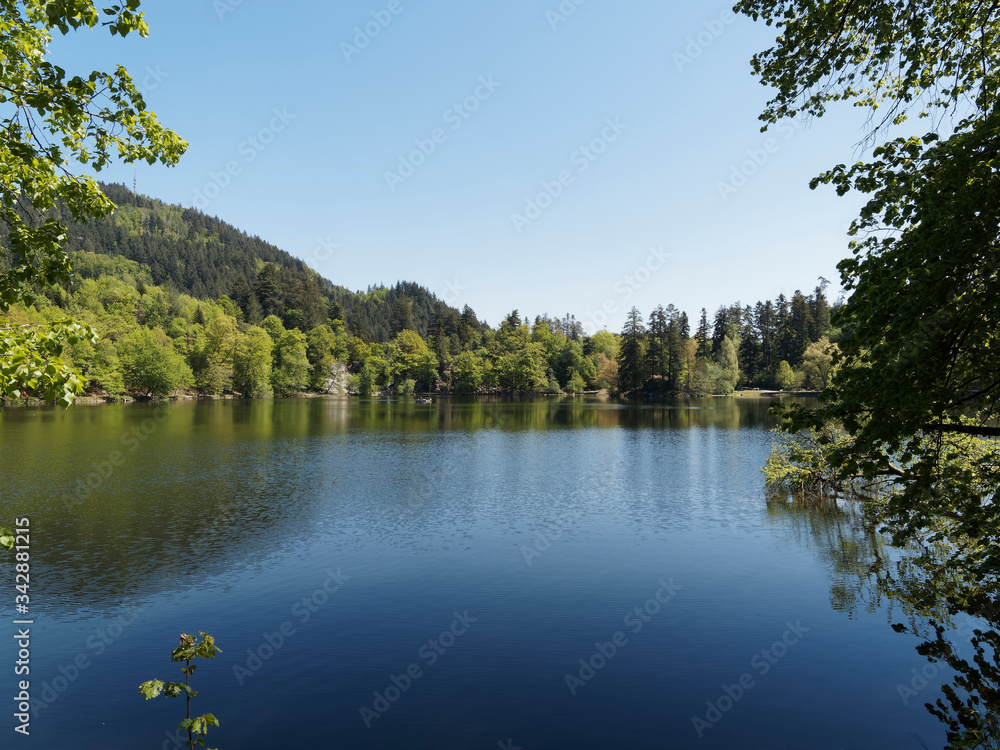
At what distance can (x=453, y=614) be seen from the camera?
13078 mm

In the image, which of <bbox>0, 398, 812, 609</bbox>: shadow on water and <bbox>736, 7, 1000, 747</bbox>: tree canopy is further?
<bbox>0, 398, 812, 609</bbox>: shadow on water

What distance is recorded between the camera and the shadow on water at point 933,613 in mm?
9109

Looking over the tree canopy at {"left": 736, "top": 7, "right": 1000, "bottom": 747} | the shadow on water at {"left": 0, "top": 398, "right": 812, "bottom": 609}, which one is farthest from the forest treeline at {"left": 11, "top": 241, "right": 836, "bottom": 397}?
the tree canopy at {"left": 736, "top": 7, "right": 1000, "bottom": 747}

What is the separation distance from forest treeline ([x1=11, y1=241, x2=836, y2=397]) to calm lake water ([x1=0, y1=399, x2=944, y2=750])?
235 feet

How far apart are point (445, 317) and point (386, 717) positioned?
472 feet

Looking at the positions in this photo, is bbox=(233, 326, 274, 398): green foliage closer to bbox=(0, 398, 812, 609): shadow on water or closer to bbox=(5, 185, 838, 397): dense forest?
bbox=(5, 185, 838, 397): dense forest

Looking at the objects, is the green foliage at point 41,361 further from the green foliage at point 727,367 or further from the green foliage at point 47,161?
the green foliage at point 727,367

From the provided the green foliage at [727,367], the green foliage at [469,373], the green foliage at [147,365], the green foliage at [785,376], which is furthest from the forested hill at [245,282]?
the green foliage at [785,376]

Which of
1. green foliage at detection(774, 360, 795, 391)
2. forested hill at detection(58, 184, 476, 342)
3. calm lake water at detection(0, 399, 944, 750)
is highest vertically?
forested hill at detection(58, 184, 476, 342)

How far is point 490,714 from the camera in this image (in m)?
9.23

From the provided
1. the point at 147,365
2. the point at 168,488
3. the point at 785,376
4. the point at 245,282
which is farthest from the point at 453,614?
the point at 245,282

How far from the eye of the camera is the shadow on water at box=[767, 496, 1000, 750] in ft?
29.9

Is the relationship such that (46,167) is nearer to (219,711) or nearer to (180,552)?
(219,711)

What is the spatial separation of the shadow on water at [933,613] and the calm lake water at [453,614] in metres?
0.20
